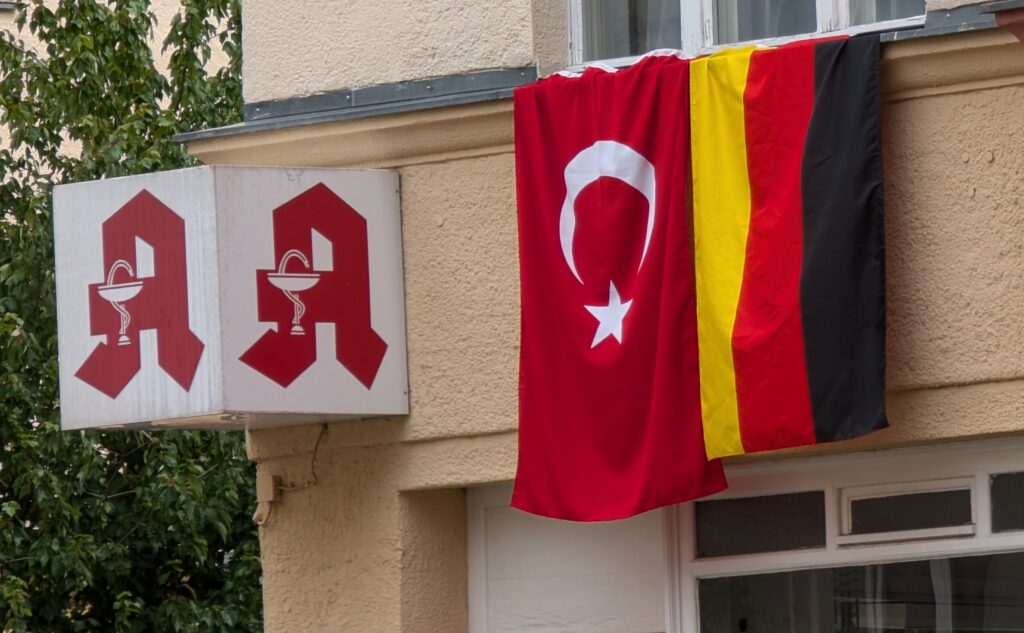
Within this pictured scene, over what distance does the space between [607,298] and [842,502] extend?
1237mm

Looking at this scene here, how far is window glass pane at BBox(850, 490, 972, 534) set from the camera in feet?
26.0

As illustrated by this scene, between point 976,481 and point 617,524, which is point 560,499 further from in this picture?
point 976,481

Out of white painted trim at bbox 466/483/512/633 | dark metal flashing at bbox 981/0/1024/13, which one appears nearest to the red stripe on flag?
dark metal flashing at bbox 981/0/1024/13

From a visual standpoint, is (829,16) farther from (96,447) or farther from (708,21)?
(96,447)

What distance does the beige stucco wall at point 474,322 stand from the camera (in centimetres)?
770

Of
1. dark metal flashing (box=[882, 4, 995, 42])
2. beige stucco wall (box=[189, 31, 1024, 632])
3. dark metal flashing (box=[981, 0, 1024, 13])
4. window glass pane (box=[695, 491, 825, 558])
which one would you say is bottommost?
window glass pane (box=[695, 491, 825, 558])

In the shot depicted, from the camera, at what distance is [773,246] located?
7.91 metres

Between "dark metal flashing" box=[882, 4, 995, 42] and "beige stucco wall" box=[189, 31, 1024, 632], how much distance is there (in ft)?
0.13

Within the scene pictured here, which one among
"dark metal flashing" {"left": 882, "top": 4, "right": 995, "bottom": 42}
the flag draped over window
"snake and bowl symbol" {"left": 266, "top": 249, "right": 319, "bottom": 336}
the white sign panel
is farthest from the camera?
"snake and bowl symbol" {"left": 266, "top": 249, "right": 319, "bottom": 336}

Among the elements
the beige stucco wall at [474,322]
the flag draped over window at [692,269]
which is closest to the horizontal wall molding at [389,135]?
the beige stucco wall at [474,322]

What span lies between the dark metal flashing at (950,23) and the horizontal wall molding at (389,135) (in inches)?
3.2

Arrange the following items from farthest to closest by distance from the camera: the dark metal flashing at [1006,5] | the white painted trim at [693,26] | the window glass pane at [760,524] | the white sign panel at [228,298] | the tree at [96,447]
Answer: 1. the tree at [96,447]
2. the white painted trim at [693,26]
3. the white sign panel at [228,298]
4. the window glass pane at [760,524]
5. the dark metal flashing at [1006,5]

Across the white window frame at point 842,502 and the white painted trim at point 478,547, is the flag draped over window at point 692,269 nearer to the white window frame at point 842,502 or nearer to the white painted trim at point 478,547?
the white window frame at point 842,502

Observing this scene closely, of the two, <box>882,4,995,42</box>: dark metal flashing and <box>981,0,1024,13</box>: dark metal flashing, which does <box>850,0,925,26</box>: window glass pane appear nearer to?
<box>882,4,995,42</box>: dark metal flashing
